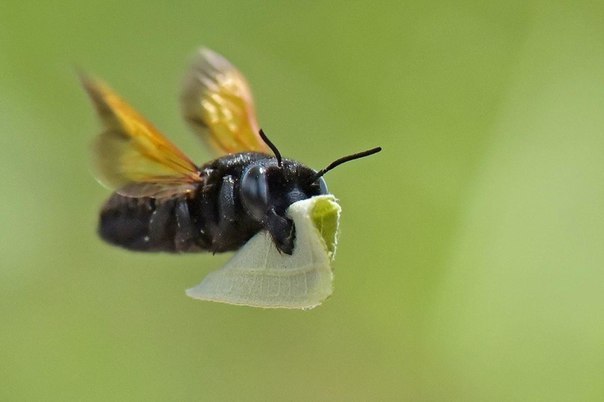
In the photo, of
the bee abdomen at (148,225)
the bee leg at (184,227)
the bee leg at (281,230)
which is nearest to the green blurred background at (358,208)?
the bee abdomen at (148,225)

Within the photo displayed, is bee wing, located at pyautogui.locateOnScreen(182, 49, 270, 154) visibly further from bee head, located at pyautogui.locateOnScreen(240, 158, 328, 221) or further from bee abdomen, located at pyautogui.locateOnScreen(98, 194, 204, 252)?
bee head, located at pyautogui.locateOnScreen(240, 158, 328, 221)

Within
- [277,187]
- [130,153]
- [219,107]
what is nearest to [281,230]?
[277,187]

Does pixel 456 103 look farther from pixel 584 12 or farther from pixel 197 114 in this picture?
pixel 197 114

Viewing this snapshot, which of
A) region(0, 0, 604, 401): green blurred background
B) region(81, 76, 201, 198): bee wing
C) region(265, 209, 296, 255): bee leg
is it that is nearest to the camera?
Result: region(265, 209, 296, 255): bee leg

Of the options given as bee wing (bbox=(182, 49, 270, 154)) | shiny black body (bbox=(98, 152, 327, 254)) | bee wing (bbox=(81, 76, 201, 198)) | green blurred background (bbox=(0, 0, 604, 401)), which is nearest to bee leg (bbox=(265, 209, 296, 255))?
shiny black body (bbox=(98, 152, 327, 254))

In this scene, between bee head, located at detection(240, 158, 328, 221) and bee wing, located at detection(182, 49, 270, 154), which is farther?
bee wing, located at detection(182, 49, 270, 154)

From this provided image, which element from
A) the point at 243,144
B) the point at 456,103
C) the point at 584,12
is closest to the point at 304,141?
the point at 456,103
